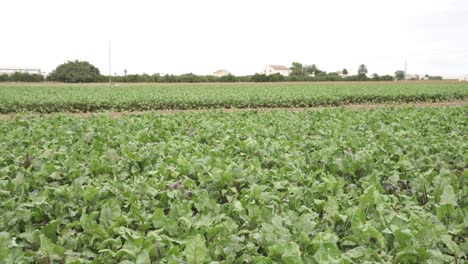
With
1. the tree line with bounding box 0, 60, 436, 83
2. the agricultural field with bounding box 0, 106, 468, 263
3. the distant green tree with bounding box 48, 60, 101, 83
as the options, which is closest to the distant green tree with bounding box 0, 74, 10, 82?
the tree line with bounding box 0, 60, 436, 83

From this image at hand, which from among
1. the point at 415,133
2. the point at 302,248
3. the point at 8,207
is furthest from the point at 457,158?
the point at 8,207

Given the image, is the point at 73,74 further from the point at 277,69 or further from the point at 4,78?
the point at 277,69

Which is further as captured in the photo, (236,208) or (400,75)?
(400,75)

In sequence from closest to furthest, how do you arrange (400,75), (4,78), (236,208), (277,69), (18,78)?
(236,208), (4,78), (18,78), (400,75), (277,69)

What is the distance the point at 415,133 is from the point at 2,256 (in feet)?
25.9

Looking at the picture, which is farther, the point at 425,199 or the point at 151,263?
the point at 425,199

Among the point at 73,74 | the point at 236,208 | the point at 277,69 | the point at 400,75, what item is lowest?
the point at 236,208

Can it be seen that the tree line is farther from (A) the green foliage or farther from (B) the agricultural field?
(B) the agricultural field

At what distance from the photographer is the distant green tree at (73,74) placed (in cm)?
6921

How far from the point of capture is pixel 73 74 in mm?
69188

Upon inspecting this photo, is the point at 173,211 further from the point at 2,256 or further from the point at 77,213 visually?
the point at 2,256

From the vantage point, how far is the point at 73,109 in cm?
2433

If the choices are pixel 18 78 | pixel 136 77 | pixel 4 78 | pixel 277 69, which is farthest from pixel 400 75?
pixel 4 78

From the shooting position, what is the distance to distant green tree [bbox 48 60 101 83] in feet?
227
